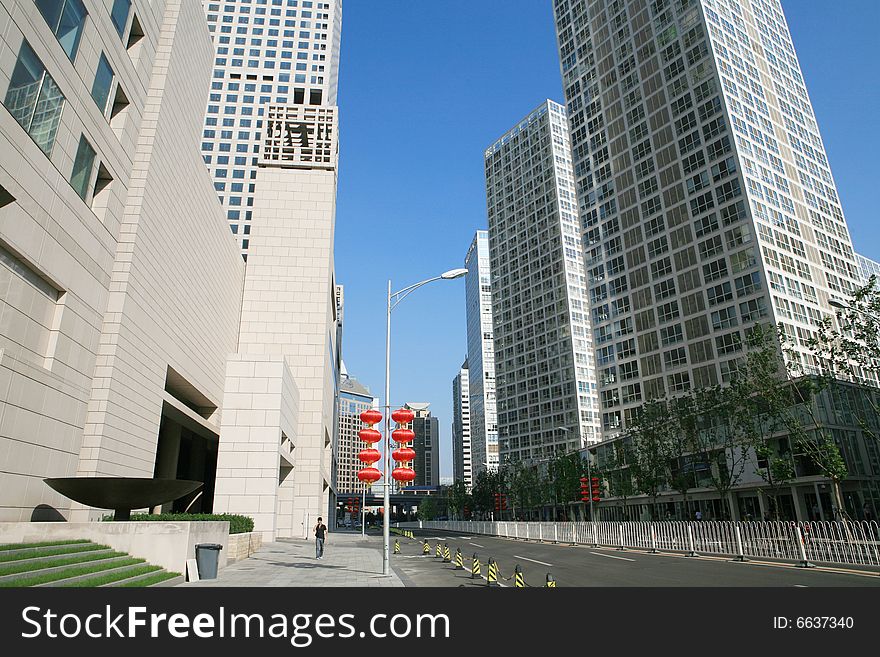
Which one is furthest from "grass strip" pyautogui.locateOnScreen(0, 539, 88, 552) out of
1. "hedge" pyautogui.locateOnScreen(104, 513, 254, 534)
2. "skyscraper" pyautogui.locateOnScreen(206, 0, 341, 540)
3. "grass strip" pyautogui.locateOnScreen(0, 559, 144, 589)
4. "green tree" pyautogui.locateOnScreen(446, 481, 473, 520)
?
"green tree" pyautogui.locateOnScreen(446, 481, 473, 520)

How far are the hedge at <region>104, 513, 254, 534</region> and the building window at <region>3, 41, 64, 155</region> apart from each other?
1293 cm

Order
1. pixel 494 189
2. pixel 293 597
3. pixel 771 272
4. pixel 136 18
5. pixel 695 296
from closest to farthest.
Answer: pixel 293 597 → pixel 136 18 → pixel 771 272 → pixel 695 296 → pixel 494 189

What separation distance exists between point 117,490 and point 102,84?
16.2 m

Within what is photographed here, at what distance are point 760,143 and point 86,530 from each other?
2812 inches

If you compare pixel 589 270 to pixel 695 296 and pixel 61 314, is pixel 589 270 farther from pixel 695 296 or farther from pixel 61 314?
pixel 61 314

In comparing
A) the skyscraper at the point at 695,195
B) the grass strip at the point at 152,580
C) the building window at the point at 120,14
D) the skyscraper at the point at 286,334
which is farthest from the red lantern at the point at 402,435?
the skyscraper at the point at 695,195

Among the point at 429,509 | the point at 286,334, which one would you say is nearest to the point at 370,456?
the point at 286,334

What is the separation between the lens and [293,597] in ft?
20.5

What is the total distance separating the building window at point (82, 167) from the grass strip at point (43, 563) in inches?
508

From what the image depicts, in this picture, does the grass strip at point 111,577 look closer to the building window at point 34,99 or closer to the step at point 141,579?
the step at point 141,579

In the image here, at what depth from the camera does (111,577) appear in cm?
1227

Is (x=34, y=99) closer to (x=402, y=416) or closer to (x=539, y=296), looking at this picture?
(x=402, y=416)

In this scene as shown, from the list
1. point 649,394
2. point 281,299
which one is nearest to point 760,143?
point 649,394

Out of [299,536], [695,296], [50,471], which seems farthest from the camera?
[695,296]
